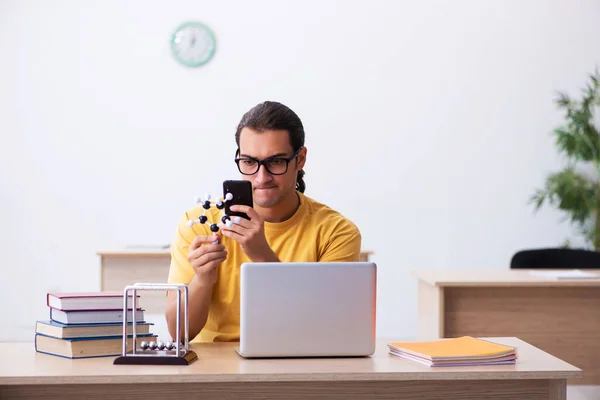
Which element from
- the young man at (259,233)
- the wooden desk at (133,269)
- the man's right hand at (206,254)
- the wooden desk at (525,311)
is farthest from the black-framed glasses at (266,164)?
the wooden desk at (133,269)

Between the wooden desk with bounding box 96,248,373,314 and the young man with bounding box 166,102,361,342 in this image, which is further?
the wooden desk with bounding box 96,248,373,314

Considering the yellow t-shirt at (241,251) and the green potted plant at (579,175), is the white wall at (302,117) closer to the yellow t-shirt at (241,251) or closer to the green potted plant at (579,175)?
the green potted plant at (579,175)

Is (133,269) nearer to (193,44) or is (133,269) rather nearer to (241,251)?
(193,44)

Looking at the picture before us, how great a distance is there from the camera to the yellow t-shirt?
222 centimetres

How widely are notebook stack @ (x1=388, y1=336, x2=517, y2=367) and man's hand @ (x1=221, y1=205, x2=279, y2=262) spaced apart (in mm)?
405

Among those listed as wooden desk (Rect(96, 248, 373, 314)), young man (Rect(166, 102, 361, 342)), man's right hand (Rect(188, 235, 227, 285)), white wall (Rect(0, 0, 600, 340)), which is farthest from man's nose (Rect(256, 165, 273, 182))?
white wall (Rect(0, 0, 600, 340))

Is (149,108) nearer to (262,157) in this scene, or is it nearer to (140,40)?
(140,40)

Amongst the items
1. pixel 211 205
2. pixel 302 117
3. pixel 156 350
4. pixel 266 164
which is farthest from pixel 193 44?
pixel 156 350

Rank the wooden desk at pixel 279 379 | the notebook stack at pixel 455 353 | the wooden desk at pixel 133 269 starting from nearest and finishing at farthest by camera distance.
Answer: the wooden desk at pixel 279 379 → the notebook stack at pixel 455 353 → the wooden desk at pixel 133 269

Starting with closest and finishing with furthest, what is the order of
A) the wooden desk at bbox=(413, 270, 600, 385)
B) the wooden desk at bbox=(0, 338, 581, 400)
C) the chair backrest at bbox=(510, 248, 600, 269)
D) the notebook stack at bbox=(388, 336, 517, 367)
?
the wooden desk at bbox=(0, 338, 581, 400)
the notebook stack at bbox=(388, 336, 517, 367)
the wooden desk at bbox=(413, 270, 600, 385)
the chair backrest at bbox=(510, 248, 600, 269)

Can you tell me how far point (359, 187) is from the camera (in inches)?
233

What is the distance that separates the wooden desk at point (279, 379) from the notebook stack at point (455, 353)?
23 mm

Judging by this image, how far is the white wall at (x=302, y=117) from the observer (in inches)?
229

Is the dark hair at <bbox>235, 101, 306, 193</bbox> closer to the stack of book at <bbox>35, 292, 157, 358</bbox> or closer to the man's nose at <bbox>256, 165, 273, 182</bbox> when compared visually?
the man's nose at <bbox>256, 165, 273, 182</bbox>
